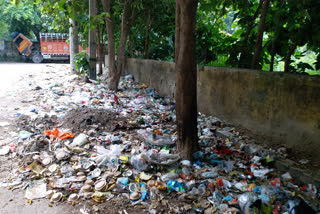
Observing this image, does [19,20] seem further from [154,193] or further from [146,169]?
[154,193]

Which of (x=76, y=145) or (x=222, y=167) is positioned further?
(x=76, y=145)

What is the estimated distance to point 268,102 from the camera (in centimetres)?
325

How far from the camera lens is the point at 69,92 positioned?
6277 mm

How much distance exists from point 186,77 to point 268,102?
1.29 m

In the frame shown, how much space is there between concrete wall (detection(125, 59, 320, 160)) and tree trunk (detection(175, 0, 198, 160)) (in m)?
1.10

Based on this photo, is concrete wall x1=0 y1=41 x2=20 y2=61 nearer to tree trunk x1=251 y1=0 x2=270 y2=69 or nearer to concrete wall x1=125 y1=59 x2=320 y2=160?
concrete wall x1=125 y1=59 x2=320 y2=160

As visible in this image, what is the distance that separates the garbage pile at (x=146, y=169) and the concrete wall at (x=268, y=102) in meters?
0.27

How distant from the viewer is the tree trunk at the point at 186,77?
2.54 meters

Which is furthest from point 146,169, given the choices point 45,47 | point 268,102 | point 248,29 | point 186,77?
point 45,47

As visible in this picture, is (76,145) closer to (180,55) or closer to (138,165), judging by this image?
(138,165)

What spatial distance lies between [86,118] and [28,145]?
0.98 metres

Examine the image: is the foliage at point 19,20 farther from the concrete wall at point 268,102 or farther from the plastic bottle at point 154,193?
the plastic bottle at point 154,193

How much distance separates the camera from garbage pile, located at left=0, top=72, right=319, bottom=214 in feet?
7.43

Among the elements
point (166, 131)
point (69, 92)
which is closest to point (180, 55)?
point (166, 131)
